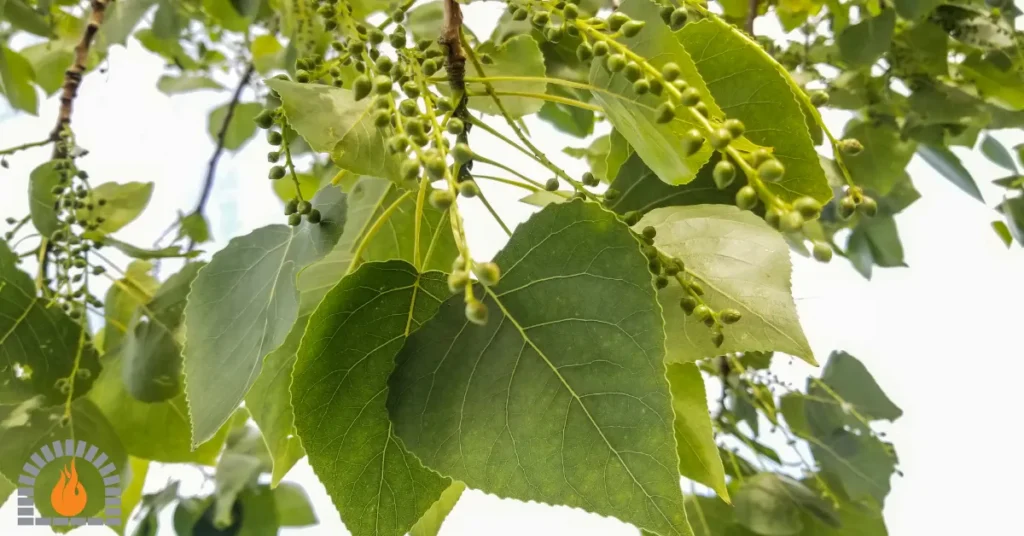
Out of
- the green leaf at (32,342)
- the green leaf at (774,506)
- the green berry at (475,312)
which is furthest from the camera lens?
the green leaf at (774,506)

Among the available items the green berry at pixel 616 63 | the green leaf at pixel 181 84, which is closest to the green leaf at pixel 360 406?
the green berry at pixel 616 63

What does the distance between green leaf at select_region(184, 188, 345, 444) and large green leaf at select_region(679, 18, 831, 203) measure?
0.19m

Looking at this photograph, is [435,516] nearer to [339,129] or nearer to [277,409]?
[277,409]

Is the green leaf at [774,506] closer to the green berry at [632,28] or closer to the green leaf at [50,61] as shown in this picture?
the green berry at [632,28]

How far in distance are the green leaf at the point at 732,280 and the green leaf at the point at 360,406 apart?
0.12 m

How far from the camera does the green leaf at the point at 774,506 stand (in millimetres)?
640

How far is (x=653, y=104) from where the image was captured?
0.28 metres

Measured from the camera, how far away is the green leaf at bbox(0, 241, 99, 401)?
0.54 meters

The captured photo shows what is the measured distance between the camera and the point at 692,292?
28cm

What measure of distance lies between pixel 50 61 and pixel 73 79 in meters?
0.31

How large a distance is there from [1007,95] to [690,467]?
0.69 meters

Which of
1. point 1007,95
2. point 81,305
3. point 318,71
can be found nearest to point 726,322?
point 318,71

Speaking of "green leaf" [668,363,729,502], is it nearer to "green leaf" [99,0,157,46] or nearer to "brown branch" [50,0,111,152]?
"brown branch" [50,0,111,152]

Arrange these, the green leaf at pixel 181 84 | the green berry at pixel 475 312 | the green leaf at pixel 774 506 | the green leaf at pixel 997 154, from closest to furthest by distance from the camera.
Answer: the green berry at pixel 475 312 → the green leaf at pixel 774 506 → the green leaf at pixel 997 154 → the green leaf at pixel 181 84
